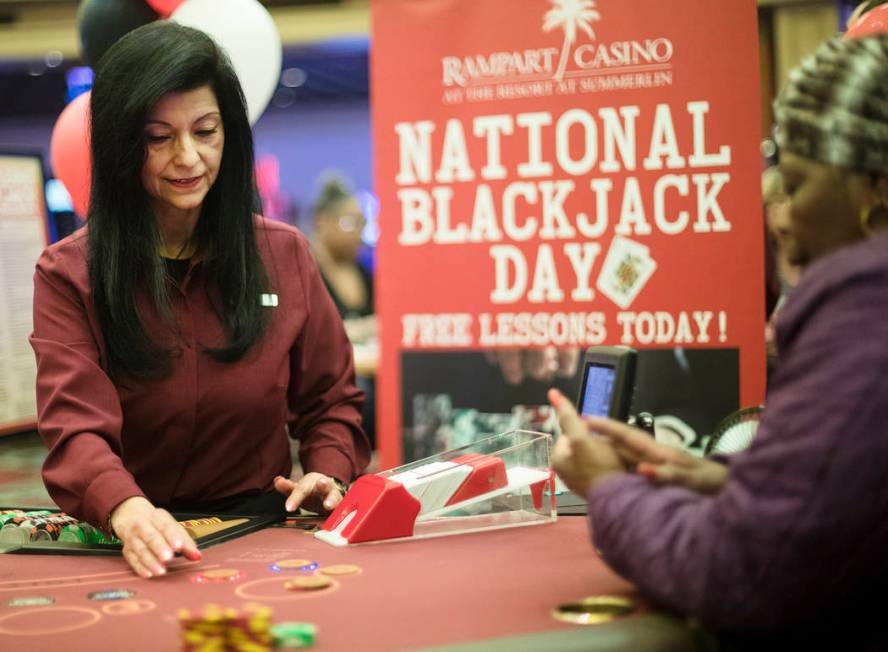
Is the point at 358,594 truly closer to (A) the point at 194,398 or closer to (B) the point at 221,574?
(B) the point at 221,574

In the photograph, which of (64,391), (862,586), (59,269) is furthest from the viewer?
(59,269)

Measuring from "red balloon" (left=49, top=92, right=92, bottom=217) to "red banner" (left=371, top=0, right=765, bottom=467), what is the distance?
0.87 m

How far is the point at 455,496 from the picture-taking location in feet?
5.97

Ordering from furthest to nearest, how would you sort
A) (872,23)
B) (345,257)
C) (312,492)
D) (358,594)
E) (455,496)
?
(345,257)
(872,23)
(312,492)
(455,496)
(358,594)

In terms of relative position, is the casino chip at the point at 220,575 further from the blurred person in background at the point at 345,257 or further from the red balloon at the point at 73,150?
the blurred person in background at the point at 345,257

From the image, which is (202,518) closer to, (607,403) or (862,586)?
(607,403)

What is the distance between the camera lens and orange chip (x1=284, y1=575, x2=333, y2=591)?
4.81ft

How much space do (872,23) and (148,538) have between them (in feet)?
7.01

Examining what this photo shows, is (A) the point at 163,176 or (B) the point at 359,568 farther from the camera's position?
(A) the point at 163,176

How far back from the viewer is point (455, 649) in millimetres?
1166

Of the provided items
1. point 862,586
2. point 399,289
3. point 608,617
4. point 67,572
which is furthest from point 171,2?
point 862,586

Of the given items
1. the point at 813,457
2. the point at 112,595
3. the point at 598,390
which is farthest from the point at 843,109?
the point at 112,595

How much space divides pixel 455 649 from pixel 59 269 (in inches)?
47.6

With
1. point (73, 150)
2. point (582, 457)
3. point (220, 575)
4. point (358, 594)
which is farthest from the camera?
point (73, 150)
